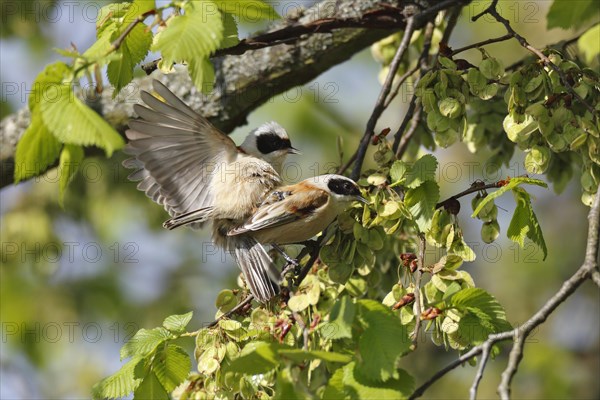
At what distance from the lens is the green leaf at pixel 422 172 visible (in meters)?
2.53

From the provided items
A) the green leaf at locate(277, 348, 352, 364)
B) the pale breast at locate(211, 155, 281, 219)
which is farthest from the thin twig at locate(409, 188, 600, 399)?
the pale breast at locate(211, 155, 281, 219)

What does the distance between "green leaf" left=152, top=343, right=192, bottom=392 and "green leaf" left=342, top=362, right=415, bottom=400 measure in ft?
1.94

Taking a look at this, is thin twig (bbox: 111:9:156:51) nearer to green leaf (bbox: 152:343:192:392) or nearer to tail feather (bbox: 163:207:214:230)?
green leaf (bbox: 152:343:192:392)

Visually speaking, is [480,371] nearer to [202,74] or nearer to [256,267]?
[202,74]

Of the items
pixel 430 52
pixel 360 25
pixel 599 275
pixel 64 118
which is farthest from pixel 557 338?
pixel 64 118

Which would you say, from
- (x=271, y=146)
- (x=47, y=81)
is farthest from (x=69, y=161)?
(x=271, y=146)

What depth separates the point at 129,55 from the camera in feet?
7.97

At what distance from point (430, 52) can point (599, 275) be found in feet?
6.69

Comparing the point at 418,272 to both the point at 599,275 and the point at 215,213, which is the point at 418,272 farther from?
the point at 215,213

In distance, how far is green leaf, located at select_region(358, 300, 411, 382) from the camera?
6.63 ft

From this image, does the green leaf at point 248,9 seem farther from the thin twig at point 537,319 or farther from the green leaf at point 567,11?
the thin twig at point 537,319

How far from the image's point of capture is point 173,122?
3.10 meters

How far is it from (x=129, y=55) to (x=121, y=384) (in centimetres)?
97

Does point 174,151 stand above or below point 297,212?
above
